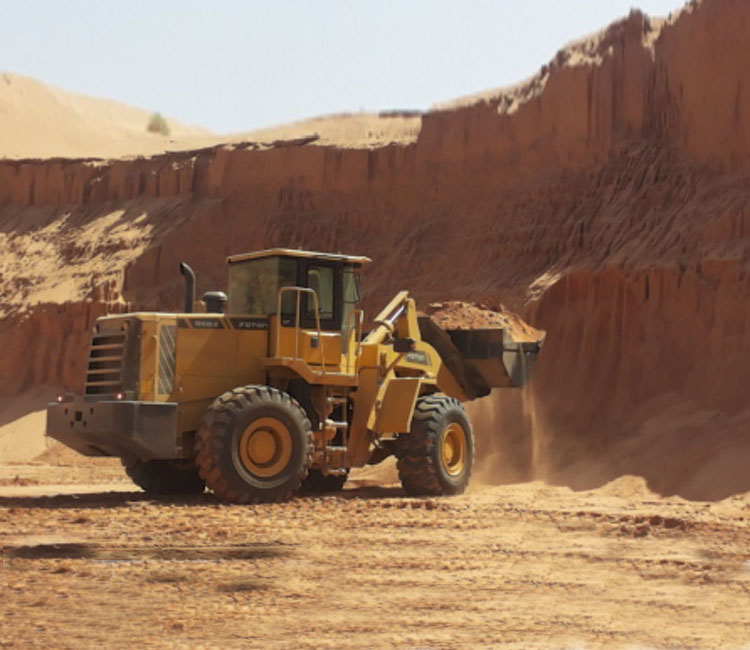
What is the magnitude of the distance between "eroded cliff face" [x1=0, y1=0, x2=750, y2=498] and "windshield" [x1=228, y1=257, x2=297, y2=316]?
20.7 feet

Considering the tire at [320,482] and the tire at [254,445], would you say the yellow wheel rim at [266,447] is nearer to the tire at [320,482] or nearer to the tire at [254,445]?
the tire at [254,445]

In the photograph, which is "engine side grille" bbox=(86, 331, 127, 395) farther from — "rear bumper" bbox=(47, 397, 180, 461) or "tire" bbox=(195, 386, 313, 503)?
"tire" bbox=(195, 386, 313, 503)

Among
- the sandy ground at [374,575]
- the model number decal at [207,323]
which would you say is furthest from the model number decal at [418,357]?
the model number decal at [207,323]

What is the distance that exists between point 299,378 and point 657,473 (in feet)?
19.5

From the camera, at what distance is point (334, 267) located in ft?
50.8

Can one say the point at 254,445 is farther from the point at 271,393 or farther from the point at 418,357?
the point at 418,357

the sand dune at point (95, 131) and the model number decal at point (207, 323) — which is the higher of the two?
the sand dune at point (95, 131)

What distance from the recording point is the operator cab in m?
15.1

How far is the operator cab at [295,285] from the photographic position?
15.1 m

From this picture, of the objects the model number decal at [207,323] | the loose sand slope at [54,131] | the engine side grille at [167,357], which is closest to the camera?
the engine side grille at [167,357]

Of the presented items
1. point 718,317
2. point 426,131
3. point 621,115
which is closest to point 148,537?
point 718,317

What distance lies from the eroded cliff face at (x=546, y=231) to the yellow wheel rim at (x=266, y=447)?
246 inches

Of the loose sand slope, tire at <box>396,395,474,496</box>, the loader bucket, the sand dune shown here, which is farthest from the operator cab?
the loose sand slope

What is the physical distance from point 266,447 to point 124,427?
5.35 feet
